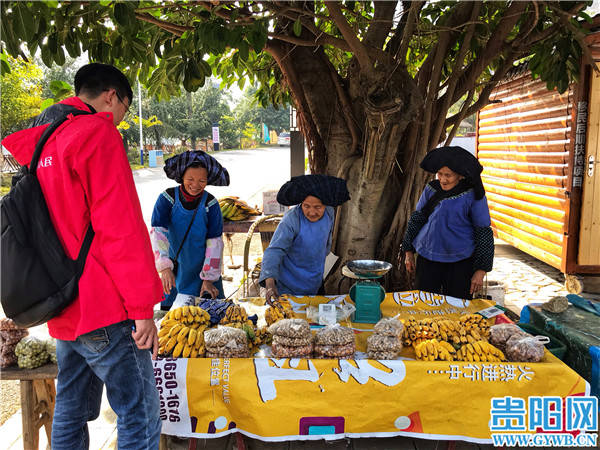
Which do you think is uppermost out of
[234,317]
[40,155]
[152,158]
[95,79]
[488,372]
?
[95,79]

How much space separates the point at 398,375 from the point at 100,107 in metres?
1.89

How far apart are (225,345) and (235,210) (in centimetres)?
362

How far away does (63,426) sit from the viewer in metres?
1.99

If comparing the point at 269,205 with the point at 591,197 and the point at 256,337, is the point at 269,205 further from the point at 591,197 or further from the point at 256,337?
the point at 591,197

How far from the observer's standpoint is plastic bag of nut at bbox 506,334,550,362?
8.13 ft

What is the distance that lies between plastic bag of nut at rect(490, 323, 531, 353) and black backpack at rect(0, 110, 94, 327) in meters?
2.24

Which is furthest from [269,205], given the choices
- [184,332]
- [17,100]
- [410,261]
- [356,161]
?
[17,100]

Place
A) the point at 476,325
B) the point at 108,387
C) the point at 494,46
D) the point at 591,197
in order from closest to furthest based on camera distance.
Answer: the point at 108,387, the point at 476,325, the point at 494,46, the point at 591,197

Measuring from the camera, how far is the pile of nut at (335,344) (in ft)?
8.20

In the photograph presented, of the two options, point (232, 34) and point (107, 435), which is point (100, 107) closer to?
point (232, 34)

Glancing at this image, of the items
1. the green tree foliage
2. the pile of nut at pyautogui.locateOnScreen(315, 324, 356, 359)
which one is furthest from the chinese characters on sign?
the green tree foliage

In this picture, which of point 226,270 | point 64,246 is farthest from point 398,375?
point 226,270

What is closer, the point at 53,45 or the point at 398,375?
the point at 398,375

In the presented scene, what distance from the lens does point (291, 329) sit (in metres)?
2.52
